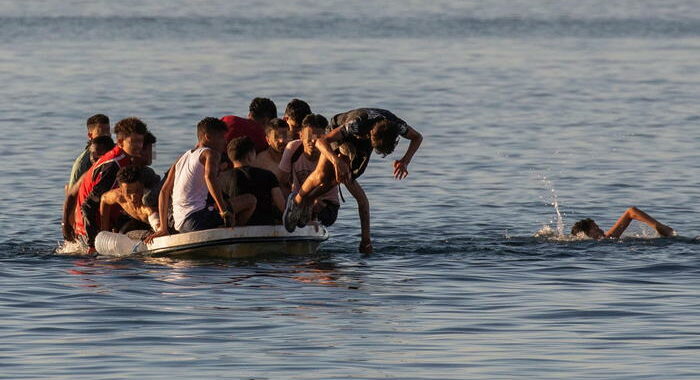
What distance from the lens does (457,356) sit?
11617 millimetres

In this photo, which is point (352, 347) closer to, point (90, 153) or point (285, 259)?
point (285, 259)

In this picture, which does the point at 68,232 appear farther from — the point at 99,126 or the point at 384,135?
the point at 384,135

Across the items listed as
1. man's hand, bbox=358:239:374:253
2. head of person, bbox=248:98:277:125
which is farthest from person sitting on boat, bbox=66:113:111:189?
man's hand, bbox=358:239:374:253

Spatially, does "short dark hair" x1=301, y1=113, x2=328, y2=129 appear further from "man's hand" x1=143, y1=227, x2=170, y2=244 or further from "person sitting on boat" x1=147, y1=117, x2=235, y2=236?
"man's hand" x1=143, y1=227, x2=170, y2=244

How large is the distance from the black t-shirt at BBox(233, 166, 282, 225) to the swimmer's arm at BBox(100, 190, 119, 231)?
1237mm

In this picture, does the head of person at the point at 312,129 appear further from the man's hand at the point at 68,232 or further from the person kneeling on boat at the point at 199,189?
the man's hand at the point at 68,232

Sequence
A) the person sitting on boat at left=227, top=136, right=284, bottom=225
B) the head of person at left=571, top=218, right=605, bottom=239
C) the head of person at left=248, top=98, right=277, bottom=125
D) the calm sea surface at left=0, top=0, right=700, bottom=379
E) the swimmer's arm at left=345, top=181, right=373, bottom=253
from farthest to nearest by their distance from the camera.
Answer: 1. the head of person at left=571, top=218, right=605, bottom=239
2. the head of person at left=248, top=98, right=277, bottom=125
3. the swimmer's arm at left=345, top=181, right=373, bottom=253
4. the person sitting on boat at left=227, top=136, right=284, bottom=225
5. the calm sea surface at left=0, top=0, right=700, bottom=379

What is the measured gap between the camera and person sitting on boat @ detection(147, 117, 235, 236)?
15.0m

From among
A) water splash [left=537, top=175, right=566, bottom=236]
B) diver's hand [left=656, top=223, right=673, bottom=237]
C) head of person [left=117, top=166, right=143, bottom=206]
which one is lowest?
water splash [left=537, top=175, right=566, bottom=236]

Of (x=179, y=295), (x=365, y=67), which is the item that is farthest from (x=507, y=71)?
(x=179, y=295)

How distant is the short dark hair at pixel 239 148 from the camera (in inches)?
602

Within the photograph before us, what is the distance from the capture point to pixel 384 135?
1499 cm

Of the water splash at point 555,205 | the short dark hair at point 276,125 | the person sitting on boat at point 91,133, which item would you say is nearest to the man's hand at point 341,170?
the short dark hair at point 276,125

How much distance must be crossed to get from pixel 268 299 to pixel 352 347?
2.16 m
